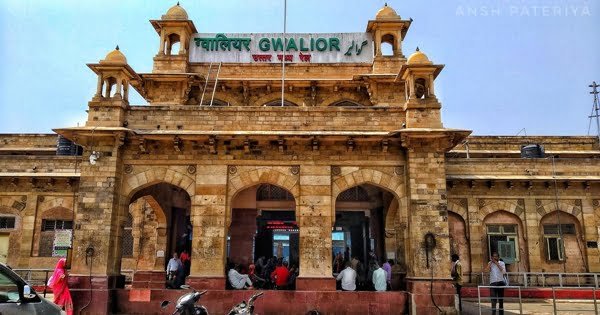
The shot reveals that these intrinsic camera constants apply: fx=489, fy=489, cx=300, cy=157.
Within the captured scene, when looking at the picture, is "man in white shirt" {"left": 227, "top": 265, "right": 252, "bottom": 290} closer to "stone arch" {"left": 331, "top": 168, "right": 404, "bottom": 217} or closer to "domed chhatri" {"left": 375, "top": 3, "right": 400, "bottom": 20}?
"stone arch" {"left": 331, "top": 168, "right": 404, "bottom": 217}

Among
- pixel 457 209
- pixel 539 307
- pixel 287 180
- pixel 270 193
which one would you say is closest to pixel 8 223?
pixel 270 193

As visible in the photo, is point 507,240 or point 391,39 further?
point 391,39

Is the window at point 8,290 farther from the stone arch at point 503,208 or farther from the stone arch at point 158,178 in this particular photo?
the stone arch at point 503,208

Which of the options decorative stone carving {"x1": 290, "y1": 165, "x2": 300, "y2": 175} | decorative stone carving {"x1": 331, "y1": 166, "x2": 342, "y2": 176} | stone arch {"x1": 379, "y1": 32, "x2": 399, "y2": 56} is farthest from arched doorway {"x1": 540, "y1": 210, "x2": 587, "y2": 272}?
decorative stone carving {"x1": 290, "y1": 165, "x2": 300, "y2": 175}

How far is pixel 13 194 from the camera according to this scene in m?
22.3

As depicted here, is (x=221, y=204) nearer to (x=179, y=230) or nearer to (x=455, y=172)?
(x=179, y=230)

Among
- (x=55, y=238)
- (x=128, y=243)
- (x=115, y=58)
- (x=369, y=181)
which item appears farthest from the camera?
(x=128, y=243)

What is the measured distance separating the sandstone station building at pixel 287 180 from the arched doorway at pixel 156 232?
0.29 feet

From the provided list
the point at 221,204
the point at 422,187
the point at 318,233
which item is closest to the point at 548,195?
the point at 422,187

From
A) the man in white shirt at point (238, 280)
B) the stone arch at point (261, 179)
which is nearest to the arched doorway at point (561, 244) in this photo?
the stone arch at point (261, 179)

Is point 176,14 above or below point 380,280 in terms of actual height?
above

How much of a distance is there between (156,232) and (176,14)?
33.6 feet

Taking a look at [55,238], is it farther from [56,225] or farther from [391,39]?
[391,39]

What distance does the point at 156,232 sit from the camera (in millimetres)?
21141
